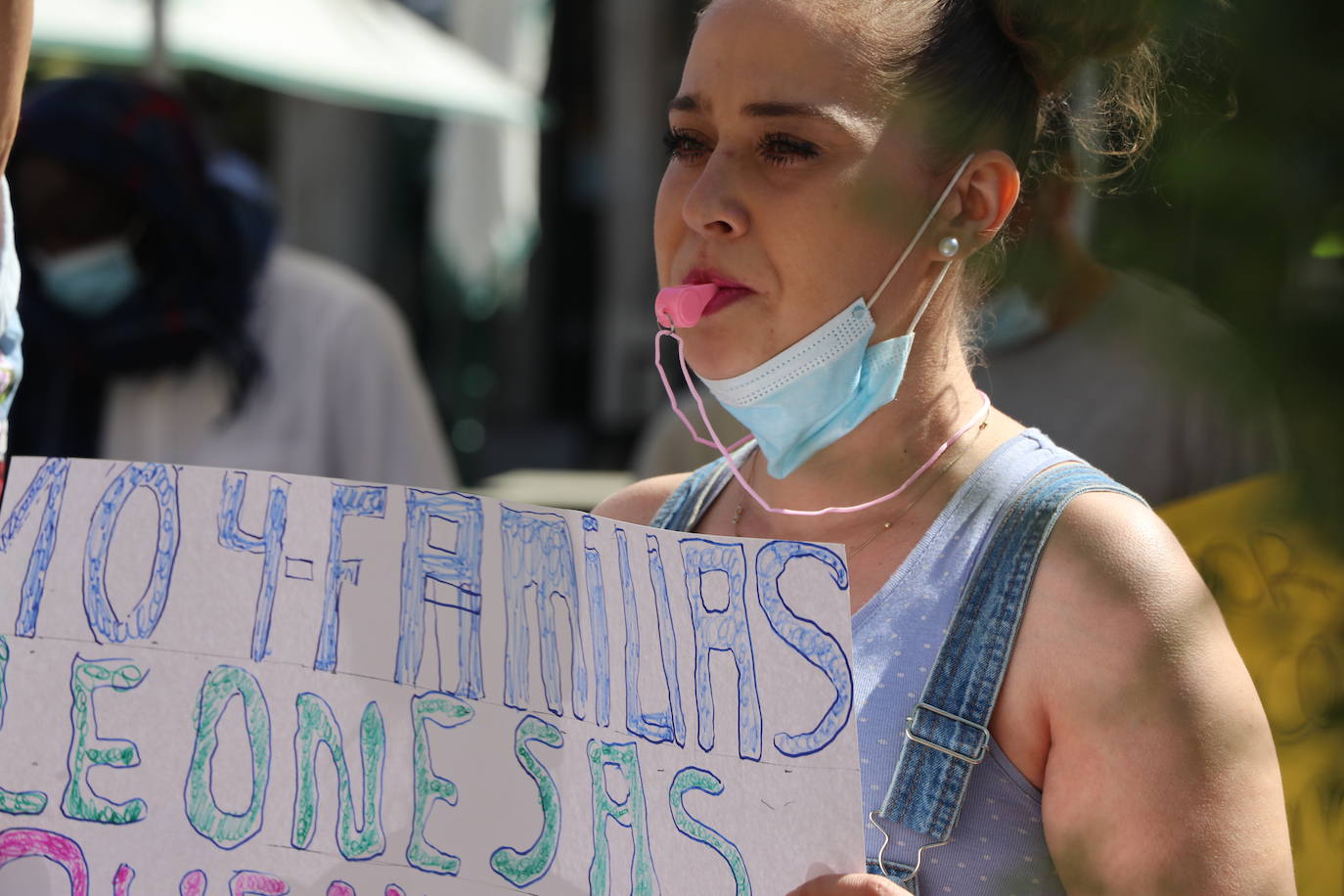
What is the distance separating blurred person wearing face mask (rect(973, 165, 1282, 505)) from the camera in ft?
1.44

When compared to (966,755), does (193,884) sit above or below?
below

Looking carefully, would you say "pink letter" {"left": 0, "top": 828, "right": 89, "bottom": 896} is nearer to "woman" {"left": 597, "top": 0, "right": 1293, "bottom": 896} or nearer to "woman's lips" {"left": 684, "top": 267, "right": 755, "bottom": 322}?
"woman" {"left": 597, "top": 0, "right": 1293, "bottom": 896}

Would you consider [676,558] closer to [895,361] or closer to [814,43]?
[895,361]

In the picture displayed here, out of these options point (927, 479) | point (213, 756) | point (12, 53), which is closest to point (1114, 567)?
point (927, 479)

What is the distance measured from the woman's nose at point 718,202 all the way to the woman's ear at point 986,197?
22 cm

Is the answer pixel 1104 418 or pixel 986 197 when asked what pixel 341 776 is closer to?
pixel 986 197

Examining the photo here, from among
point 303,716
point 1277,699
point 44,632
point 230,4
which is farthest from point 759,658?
point 230,4

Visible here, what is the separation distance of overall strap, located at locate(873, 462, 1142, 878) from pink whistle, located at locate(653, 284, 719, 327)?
1.18ft

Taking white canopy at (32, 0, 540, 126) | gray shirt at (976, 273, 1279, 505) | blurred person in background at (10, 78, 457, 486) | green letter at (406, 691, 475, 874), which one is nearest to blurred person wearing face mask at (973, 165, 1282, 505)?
gray shirt at (976, 273, 1279, 505)

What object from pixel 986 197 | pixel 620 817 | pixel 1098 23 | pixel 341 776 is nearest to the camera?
pixel 1098 23

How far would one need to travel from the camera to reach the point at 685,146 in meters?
1.42

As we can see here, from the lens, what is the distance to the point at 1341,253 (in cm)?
41

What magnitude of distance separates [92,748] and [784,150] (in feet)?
2.86

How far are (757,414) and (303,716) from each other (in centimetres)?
53
